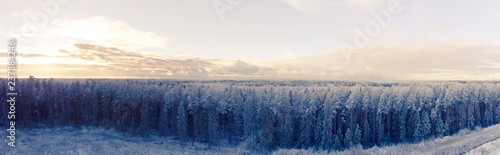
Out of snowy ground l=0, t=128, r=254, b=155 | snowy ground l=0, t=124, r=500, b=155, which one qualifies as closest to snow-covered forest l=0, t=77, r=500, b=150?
snowy ground l=0, t=128, r=254, b=155

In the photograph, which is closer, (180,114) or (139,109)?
(180,114)

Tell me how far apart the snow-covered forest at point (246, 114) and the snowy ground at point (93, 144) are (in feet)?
9.43

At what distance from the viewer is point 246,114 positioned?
182ft

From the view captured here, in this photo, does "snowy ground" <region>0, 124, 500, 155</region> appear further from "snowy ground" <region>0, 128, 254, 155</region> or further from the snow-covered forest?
the snow-covered forest

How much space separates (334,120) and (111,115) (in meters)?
55.2

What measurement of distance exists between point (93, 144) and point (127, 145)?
5.69 metres

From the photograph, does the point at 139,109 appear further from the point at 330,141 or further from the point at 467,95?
the point at 467,95

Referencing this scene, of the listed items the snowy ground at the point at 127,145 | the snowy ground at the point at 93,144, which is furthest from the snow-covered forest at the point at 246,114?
the snowy ground at the point at 127,145

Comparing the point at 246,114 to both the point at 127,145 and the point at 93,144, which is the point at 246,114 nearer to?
the point at 127,145

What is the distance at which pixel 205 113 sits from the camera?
55719 mm

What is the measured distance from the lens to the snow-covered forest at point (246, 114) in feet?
173

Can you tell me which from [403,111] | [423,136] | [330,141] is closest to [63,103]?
[330,141]

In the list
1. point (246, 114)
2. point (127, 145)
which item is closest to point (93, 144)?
point (127, 145)

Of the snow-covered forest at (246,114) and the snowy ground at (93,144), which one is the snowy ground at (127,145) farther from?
the snow-covered forest at (246,114)
